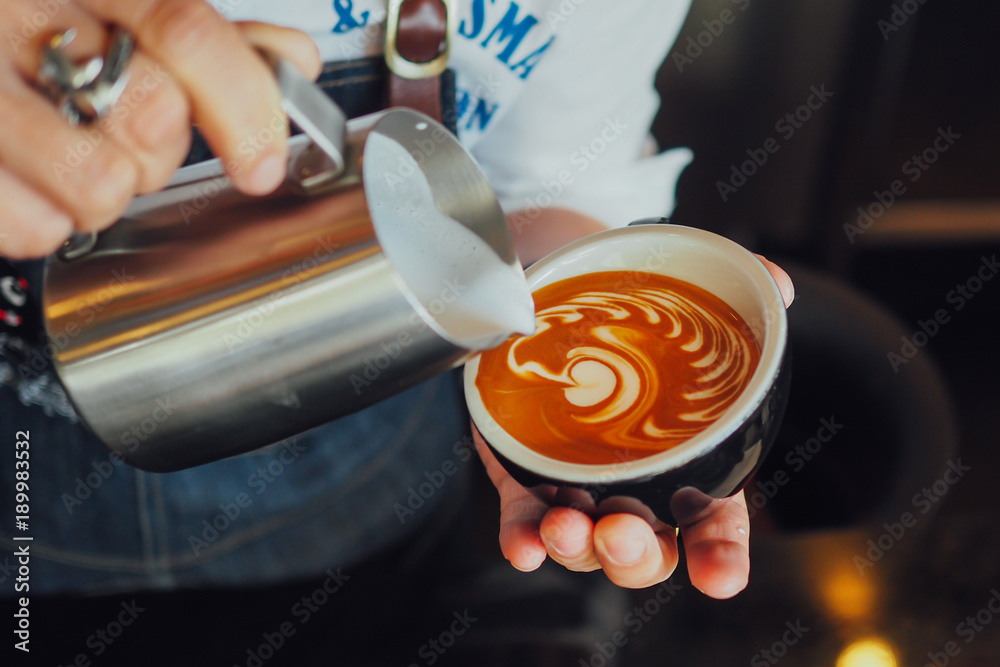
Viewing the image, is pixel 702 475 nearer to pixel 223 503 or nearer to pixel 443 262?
pixel 443 262

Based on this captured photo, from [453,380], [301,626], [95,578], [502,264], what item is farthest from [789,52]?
[95,578]

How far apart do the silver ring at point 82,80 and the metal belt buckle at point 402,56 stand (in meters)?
0.51

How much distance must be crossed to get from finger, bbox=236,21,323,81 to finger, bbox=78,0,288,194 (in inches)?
1.9

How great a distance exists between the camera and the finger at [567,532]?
77 cm

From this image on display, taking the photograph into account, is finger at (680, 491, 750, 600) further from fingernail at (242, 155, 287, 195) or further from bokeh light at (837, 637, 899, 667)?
bokeh light at (837, 637, 899, 667)

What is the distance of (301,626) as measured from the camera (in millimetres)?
1611

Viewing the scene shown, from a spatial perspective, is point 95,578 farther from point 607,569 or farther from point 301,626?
point 607,569

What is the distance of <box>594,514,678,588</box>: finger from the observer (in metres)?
0.76

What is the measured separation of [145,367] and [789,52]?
6.65 feet

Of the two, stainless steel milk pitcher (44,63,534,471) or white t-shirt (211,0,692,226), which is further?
white t-shirt (211,0,692,226)

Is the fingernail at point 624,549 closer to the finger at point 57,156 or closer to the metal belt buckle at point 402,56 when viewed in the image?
the finger at point 57,156

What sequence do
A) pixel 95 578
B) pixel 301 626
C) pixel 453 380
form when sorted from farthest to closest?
pixel 301 626 < pixel 453 380 < pixel 95 578

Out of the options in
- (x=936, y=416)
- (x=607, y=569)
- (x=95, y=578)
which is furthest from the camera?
(x=936, y=416)

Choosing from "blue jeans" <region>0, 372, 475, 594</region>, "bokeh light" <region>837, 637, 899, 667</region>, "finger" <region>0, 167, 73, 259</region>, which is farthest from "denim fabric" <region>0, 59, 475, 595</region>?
"bokeh light" <region>837, 637, 899, 667</region>
